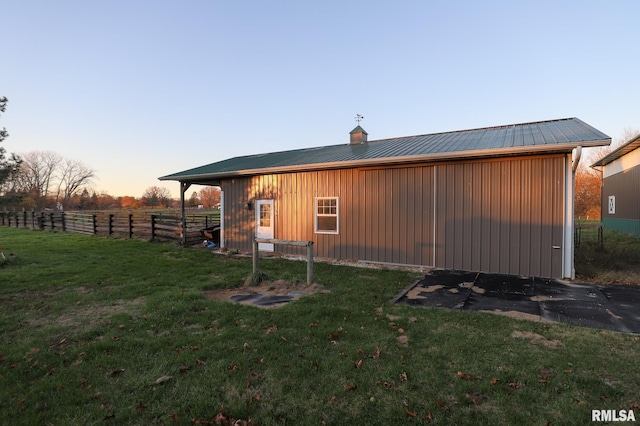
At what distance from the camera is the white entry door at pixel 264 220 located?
10.5 metres

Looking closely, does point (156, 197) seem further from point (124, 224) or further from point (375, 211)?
point (375, 211)

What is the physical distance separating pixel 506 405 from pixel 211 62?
14.3 metres

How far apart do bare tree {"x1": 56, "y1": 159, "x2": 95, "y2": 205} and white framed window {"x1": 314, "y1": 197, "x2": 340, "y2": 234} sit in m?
70.0

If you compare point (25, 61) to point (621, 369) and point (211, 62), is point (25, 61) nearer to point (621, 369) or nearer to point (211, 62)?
point (211, 62)

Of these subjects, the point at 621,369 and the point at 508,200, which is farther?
the point at 508,200

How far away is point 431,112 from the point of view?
14.5m

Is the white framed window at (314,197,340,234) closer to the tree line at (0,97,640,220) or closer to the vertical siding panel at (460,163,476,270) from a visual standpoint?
the vertical siding panel at (460,163,476,270)

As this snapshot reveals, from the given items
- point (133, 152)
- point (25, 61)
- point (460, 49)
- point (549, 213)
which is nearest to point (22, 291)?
point (25, 61)

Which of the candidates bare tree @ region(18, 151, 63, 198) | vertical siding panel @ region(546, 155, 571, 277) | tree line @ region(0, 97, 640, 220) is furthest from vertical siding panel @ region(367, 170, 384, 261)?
bare tree @ region(18, 151, 63, 198)

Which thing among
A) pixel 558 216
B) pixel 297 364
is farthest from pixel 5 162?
pixel 558 216

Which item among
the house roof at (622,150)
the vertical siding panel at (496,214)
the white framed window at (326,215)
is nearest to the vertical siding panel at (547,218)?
the vertical siding panel at (496,214)

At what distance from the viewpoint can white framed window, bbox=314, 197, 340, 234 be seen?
367 inches

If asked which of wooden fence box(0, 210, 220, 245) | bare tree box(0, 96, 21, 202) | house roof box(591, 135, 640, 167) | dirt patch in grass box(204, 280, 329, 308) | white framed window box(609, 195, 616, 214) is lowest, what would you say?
dirt patch in grass box(204, 280, 329, 308)

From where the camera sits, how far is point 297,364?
121 inches
